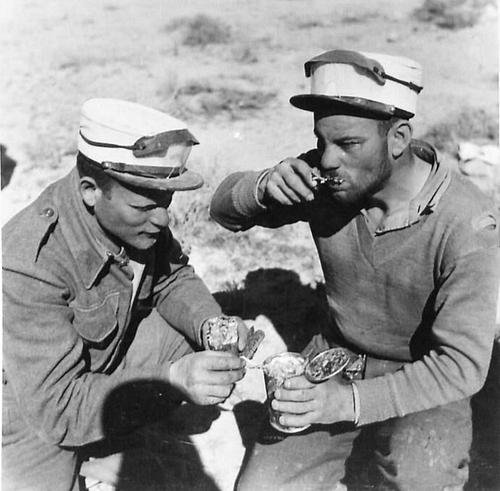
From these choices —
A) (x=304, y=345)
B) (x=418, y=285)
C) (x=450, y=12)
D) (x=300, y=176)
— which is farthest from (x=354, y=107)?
(x=450, y=12)

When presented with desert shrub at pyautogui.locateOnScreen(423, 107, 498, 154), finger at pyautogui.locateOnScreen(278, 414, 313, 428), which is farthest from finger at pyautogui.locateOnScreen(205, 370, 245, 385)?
desert shrub at pyautogui.locateOnScreen(423, 107, 498, 154)

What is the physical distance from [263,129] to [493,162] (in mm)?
1890

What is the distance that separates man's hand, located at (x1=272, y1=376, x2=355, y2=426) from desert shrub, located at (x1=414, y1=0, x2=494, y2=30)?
12.8ft

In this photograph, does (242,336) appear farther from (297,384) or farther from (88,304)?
(88,304)

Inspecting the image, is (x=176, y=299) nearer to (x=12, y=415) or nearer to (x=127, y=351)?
(x=127, y=351)

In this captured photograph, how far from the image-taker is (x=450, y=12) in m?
6.21

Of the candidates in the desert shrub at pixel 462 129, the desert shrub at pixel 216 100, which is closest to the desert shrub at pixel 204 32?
the desert shrub at pixel 216 100

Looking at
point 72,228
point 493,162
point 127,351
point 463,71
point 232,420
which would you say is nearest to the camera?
point 72,228

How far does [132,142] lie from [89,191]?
0.29 meters

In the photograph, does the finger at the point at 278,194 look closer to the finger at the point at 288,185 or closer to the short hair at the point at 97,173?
the finger at the point at 288,185

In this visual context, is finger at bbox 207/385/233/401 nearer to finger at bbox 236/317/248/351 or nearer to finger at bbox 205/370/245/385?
finger at bbox 205/370/245/385

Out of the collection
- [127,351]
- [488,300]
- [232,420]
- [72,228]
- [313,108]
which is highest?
[313,108]

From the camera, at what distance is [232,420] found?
11.0 ft

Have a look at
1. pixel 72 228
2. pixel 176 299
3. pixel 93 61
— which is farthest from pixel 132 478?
pixel 93 61
